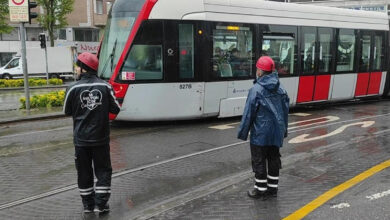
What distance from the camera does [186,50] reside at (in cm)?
1068

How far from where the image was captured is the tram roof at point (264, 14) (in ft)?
34.3

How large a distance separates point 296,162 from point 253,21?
18.6ft

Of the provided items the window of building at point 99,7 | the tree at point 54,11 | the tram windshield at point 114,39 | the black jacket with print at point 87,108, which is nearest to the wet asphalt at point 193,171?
the black jacket with print at point 87,108

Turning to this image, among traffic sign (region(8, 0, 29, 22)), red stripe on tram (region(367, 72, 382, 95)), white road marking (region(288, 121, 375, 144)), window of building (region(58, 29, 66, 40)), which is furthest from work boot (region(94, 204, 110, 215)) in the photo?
window of building (region(58, 29, 66, 40))

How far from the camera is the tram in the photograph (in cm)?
1022

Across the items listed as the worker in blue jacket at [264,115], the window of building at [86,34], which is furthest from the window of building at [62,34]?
the worker in blue jacket at [264,115]

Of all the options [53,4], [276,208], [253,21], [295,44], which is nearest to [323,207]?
[276,208]

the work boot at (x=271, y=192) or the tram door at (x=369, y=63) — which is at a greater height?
the tram door at (x=369, y=63)

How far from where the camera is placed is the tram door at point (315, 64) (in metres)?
13.3

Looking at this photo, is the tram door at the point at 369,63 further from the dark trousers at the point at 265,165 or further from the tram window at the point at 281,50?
the dark trousers at the point at 265,165

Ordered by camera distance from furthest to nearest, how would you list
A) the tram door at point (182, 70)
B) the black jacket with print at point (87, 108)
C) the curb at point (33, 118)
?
1. the curb at point (33, 118)
2. the tram door at point (182, 70)
3. the black jacket with print at point (87, 108)

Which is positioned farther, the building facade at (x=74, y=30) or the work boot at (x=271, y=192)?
the building facade at (x=74, y=30)

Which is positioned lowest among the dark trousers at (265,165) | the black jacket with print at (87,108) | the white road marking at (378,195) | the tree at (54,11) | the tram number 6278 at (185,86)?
the white road marking at (378,195)

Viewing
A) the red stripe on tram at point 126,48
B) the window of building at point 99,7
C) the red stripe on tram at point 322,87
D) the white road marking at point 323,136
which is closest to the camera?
the white road marking at point 323,136
